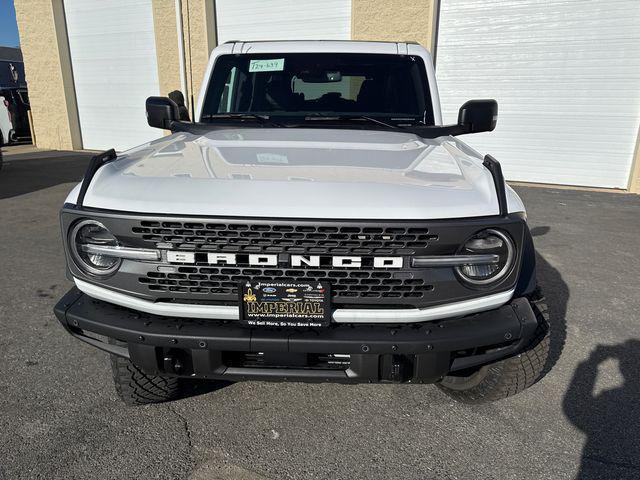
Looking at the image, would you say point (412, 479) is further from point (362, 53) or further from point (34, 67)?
point (34, 67)

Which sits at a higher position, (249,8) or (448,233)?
(249,8)

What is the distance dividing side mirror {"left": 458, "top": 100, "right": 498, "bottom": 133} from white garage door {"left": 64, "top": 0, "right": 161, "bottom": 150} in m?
12.2

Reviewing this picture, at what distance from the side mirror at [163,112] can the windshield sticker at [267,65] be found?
65 cm

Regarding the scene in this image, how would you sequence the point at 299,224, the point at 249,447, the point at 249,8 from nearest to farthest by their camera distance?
the point at 299,224
the point at 249,447
the point at 249,8

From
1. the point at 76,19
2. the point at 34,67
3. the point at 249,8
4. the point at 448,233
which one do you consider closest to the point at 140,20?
the point at 76,19

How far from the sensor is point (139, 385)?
2385 mm

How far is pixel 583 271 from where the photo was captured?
475 cm

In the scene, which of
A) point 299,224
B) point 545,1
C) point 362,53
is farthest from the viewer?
point 545,1

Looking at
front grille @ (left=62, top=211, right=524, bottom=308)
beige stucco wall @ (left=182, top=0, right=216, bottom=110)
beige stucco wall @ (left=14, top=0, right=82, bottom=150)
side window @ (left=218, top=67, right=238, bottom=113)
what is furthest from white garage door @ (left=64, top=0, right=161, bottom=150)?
front grille @ (left=62, top=211, right=524, bottom=308)

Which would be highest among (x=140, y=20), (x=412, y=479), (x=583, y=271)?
(x=140, y=20)

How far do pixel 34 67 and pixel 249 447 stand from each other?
16890mm

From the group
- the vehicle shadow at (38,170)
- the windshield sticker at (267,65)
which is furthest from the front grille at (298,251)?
the vehicle shadow at (38,170)

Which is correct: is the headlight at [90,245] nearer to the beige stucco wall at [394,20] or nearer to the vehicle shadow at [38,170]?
the vehicle shadow at [38,170]

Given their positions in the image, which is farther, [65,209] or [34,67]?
[34,67]
